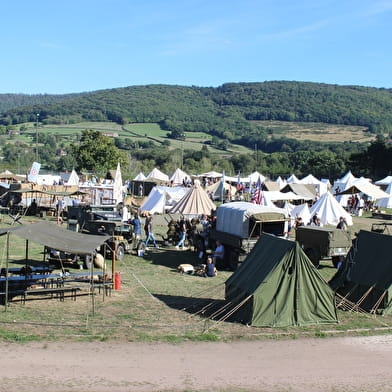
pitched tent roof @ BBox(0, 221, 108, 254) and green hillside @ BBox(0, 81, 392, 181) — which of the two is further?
green hillside @ BBox(0, 81, 392, 181)

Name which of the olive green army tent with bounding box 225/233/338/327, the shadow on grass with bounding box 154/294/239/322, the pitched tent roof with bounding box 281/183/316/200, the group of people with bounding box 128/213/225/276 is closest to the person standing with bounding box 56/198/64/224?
the group of people with bounding box 128/213/225/276

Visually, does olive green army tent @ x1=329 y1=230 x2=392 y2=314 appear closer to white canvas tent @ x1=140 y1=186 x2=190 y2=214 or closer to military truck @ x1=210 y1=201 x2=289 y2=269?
military truck @ x1=210 y1=201 x2=289 y2=269

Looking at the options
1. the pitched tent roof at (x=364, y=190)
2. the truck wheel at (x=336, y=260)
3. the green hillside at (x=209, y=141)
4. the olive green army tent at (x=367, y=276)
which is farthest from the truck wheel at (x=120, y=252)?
the green hillside at (x=209, y=141)

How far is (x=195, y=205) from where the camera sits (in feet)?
94.2

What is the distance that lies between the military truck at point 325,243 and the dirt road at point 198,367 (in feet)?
28.2

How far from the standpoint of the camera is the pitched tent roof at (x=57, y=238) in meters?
14.4

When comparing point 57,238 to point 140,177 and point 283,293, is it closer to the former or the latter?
point 283,293

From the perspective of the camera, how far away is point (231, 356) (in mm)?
11859

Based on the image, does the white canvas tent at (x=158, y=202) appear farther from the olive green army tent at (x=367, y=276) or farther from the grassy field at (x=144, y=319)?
the olive green army tent at (x=367, y=276)

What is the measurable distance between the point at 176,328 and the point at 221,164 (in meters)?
97.4

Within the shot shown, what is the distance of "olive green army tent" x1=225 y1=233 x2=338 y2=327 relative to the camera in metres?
13.8

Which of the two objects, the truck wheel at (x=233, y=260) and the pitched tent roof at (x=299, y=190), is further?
the pitched tent roof at (x=299, y=190)

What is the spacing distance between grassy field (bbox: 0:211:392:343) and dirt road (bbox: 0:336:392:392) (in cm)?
50

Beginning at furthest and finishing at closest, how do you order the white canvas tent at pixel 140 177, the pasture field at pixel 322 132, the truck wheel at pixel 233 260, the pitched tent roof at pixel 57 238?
the pasture field at pixel 322 132, the white canvas tent at pixel 140 177, the truck wheel at pixel 233 260, the pitched tent roof at pixel 57 238
